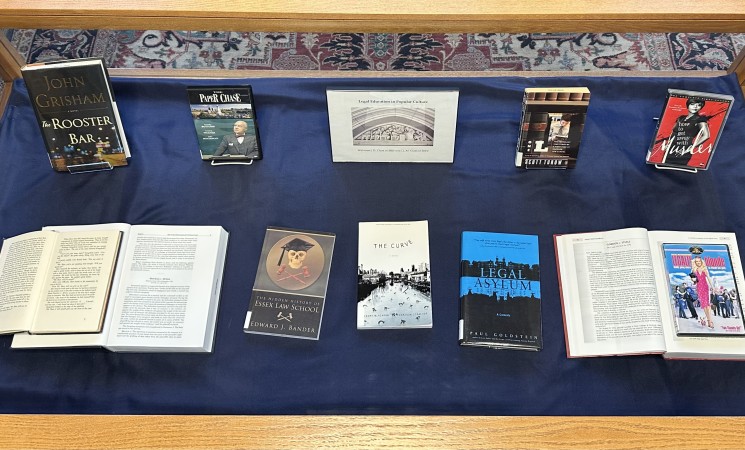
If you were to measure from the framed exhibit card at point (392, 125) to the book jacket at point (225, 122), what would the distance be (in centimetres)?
18

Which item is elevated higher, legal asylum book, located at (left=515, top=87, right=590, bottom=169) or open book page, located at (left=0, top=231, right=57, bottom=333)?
legal asylum book, located at (left=515, top=87, right=590, bottom=169)

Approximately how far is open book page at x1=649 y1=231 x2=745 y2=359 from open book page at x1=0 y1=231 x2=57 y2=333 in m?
1.26

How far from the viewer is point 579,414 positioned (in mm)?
1294

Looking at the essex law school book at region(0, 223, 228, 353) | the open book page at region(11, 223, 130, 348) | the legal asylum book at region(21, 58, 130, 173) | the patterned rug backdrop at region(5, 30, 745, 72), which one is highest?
the patterned rug backdrop at region(5, 30, 745, 72)

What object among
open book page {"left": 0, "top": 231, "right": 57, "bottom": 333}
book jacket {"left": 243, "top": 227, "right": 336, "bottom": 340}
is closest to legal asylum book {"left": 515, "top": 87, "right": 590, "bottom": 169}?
book jacket {"left": 243, "top": 227, "right": 336, "bottom": 340}

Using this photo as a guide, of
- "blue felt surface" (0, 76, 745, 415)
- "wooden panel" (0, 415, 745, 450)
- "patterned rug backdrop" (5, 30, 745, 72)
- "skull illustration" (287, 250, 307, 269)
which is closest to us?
"wooden panel" (0, 415, 745, 450)

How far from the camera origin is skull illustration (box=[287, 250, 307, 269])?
4.78 feet

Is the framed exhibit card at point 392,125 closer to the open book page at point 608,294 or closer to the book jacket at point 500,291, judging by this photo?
the book jacket at point 500,291

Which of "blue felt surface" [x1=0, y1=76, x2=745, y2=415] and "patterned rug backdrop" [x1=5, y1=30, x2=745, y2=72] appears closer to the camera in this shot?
"blue felt surface" [x1=0, y1=76, x2=745, y2=415]

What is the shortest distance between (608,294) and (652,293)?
8 centimetres

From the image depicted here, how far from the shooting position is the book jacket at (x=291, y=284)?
4.54ft

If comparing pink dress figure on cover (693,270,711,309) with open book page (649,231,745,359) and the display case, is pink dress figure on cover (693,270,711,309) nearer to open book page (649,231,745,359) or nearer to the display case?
open book page (649,231,745,359)

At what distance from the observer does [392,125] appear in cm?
153

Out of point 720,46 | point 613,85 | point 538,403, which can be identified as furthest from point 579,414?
point 720,46
